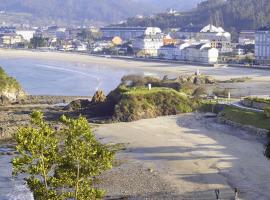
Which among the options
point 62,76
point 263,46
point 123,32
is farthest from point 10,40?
point 263,46

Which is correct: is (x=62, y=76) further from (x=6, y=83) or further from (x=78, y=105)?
(x=78, y=105)

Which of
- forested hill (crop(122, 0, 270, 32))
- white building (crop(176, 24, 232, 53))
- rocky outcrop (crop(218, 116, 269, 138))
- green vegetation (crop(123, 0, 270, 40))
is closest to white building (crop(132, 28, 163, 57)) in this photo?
white building (crop(176, 24, 232, 53))

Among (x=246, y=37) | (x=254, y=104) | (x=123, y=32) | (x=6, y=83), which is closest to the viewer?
(x=254, y=104)

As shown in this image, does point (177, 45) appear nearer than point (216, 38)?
Yes

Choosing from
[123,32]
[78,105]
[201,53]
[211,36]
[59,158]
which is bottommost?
[78,105]

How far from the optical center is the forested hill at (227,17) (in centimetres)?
11247

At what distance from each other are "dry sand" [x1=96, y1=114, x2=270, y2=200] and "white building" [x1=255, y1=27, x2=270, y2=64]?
39.0m

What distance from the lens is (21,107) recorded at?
124 ft

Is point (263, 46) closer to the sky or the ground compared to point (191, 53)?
closer to the sky

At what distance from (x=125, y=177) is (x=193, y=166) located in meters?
2.63

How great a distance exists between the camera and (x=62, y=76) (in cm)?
6178

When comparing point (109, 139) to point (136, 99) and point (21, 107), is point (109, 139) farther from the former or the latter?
point (21, 107)

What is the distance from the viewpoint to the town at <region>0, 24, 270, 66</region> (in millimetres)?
71188

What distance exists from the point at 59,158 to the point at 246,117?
62.8ft
